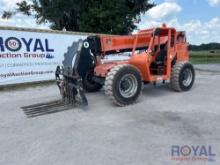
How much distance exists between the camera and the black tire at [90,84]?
8.48 m

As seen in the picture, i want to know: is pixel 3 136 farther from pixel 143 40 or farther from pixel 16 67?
pixel 16 67

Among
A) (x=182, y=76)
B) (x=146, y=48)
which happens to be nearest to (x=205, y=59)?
(x=182, y=76)

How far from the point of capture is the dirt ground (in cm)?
410

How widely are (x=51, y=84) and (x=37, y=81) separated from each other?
0.58 m

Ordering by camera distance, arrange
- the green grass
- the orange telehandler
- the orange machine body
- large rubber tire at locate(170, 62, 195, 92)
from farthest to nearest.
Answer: the green grass
large rubber tire at locate(170, 62, 195, 92)
the orange machine body
the orange telehandler

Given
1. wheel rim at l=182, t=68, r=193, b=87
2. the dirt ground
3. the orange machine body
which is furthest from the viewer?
wheel rim at l=182, t=68, r=193, b=87

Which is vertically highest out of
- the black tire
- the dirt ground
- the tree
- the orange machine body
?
the tree

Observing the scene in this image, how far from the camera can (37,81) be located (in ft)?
36.9

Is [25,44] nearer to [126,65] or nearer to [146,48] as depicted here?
[146,48]

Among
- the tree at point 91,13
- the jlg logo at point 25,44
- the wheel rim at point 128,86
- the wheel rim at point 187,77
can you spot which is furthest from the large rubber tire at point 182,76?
the tree at point 91,13

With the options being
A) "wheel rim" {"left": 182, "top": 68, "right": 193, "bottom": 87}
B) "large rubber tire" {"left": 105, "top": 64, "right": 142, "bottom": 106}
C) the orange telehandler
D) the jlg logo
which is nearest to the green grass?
"wheel rim" {"left": 182, "top": 68, "right": 193, "bottom": 87}

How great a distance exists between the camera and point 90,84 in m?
8.75

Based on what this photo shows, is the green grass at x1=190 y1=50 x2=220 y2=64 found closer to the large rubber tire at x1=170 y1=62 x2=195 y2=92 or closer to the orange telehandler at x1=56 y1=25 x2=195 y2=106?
the large rubber tire at x1=170 y1=62 x2=195 y2=92

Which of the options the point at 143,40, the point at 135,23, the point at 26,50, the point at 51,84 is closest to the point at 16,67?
the point at 26,50
